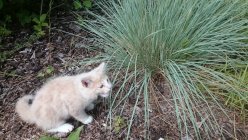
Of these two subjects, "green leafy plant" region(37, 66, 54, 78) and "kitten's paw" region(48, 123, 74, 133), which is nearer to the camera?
"kitten's paw" region(48, 123, 74, 133)

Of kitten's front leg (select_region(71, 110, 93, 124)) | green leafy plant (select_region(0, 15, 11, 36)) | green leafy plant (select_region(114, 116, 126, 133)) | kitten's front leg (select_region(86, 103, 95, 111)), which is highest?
green leafy plant (select_region(0, 15, 11, 36))

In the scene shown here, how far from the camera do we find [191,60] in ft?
11.8

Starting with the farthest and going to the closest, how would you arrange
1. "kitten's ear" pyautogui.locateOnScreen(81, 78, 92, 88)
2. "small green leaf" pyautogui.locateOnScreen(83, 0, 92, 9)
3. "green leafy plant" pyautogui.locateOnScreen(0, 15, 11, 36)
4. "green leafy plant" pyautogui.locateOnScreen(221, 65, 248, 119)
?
"small green leaf" pyautogui.locateOnScreen(83, 0, 92, 9) → "green leafy plant" pyautogui.locateOnScreen(0, 15, 11, 36) → "green leafy plant" pyautogui.locateOnScreen(221, 65, 248, 119) → "kitten's ear" pyautogui.locateOnScreen(81, 78, 92, 88)

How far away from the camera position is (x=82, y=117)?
332 cm

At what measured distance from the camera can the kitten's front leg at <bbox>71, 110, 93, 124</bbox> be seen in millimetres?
3270

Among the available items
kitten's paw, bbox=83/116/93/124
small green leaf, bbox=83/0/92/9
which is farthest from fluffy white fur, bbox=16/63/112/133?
small green leaf, bbox=83/0/92/9

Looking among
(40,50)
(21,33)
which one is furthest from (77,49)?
(21,33)

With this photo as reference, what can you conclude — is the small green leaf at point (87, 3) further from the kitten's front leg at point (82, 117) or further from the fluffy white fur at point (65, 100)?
the kitten's front leg at point (82, 117)

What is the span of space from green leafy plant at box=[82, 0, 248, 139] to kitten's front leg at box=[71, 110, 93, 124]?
Result: 0.18 metres

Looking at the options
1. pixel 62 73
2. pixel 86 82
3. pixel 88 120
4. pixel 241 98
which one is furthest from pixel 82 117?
pixel 241 98

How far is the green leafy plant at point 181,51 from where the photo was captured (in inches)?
134

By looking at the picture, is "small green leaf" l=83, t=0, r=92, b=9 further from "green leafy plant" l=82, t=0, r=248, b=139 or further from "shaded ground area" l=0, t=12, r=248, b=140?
"green leafy plant" l=82, t=0, r=248, b=139

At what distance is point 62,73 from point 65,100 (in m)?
0.65

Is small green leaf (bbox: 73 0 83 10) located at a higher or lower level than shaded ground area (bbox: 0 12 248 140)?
higher
